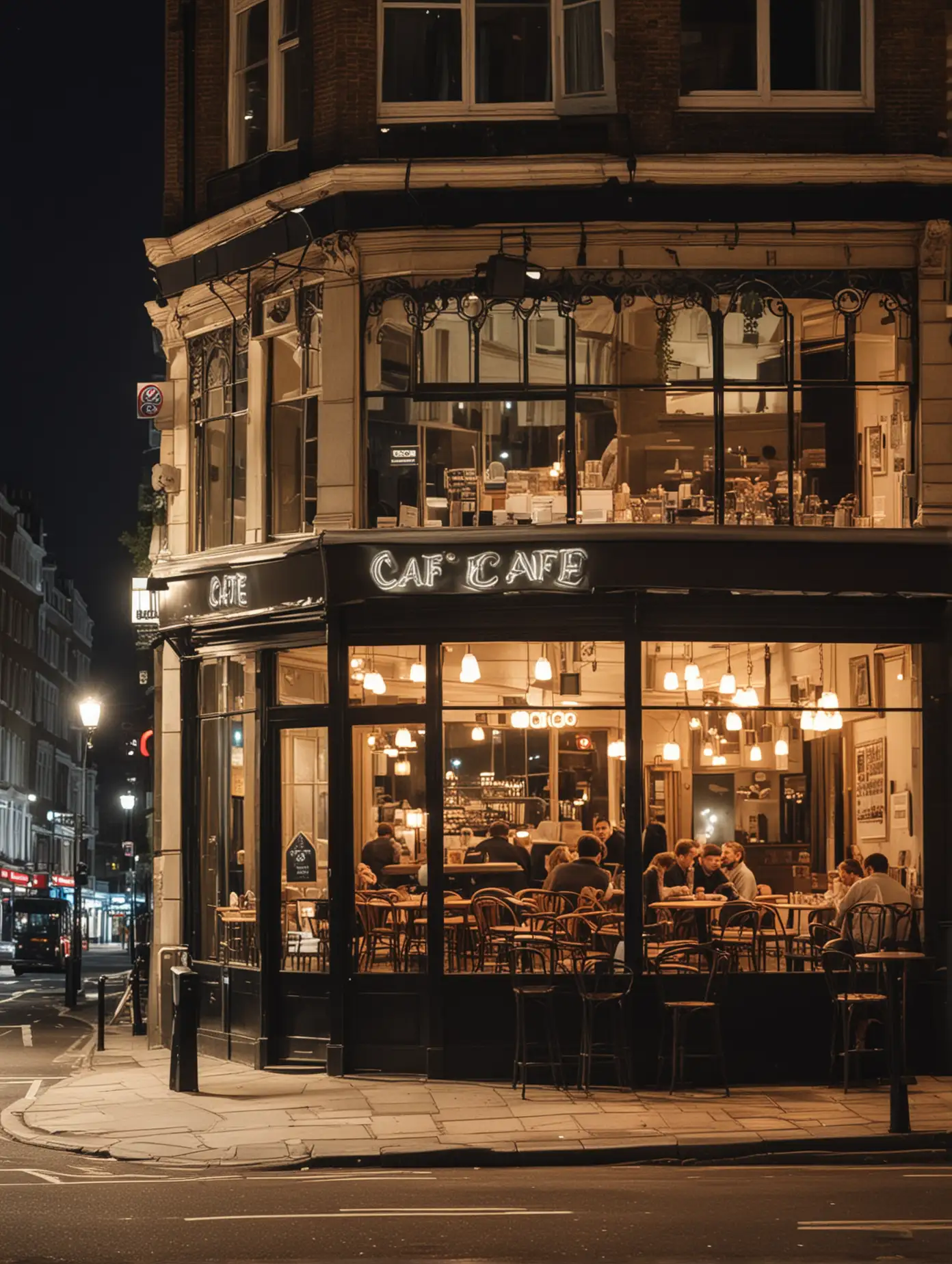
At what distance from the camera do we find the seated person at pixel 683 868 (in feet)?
57.5

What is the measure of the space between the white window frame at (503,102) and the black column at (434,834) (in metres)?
5.23

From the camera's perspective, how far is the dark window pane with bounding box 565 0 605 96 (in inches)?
720

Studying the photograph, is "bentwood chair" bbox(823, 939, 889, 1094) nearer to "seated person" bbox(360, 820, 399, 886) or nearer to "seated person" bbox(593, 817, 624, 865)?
"seated person" bbox(593, 817, 624, 865)

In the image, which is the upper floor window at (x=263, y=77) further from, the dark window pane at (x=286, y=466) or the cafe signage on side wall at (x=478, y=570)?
the cafe signage on side wall at (x=478, y=570)

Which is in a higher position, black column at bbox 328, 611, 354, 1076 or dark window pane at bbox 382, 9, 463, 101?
dark window pane at bbox 382, 9, 463, 101

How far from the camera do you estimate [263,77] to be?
65.5 feet

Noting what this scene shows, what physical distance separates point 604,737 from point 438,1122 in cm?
430

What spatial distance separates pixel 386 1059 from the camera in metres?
17.6

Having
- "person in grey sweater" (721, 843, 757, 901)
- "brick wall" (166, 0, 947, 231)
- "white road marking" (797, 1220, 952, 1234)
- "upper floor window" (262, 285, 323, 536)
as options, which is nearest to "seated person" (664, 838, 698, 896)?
"person in grey sweater" (721, 843, 757, 901)

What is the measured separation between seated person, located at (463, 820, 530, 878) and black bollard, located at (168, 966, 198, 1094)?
2.80 m

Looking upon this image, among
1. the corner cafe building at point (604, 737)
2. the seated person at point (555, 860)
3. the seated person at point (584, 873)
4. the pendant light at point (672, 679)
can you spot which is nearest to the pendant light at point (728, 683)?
the corner cafe building at point (604, 737)

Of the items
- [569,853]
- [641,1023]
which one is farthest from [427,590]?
[641,1023]

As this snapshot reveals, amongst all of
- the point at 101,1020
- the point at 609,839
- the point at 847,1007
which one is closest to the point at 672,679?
the point at 609,839

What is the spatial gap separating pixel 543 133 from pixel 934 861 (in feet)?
25.8
